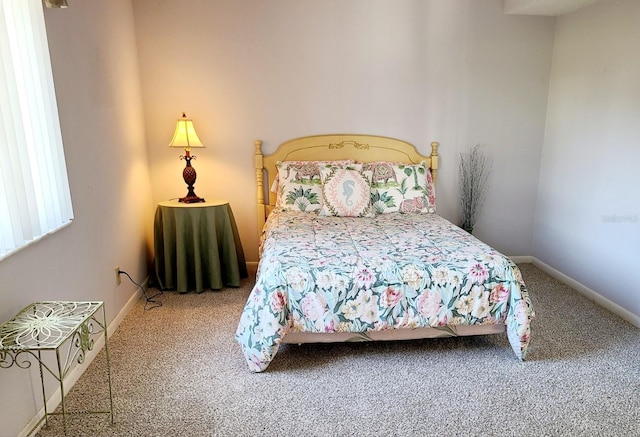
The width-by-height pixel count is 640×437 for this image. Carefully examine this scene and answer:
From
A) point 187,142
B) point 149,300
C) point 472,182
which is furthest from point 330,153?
point 149,300

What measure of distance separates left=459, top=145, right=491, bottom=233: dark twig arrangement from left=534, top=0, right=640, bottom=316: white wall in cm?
56

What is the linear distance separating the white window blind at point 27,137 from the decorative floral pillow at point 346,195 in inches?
73.1

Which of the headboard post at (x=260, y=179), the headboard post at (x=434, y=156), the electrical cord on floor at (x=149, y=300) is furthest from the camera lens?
the headboard post at (x=434, y=156)

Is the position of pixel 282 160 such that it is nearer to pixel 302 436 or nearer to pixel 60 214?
pixel 60 214

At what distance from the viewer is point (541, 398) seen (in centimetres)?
218

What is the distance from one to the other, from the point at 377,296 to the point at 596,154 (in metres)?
2.26

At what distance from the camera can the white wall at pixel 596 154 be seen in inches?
119

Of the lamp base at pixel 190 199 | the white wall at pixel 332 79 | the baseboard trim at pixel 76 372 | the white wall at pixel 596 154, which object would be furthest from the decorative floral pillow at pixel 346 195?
the white wall at pixel 596 154

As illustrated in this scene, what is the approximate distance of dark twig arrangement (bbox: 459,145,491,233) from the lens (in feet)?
13.1

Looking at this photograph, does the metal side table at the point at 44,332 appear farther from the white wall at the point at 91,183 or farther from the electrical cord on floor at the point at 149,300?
the electrical cord on floor at the point at 149,300

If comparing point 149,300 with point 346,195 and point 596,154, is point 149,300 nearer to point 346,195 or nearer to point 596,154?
point 346,195

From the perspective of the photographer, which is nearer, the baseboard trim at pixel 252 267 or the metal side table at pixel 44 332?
the metal side table at pixel 44 332

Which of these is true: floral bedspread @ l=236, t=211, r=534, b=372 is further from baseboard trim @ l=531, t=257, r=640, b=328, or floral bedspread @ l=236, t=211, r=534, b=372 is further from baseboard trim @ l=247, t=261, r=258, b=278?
baseboard trim @ l=247, t=261, r=258, b=278

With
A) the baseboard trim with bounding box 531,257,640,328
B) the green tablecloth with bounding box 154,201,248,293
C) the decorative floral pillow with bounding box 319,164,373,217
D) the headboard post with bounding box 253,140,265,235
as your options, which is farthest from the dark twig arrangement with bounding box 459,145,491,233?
the green tablecloth with bounding box 154,201,248,293
